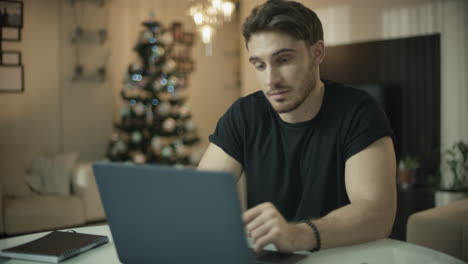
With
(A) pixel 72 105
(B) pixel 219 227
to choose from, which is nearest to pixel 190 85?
(A) pixel 72 105

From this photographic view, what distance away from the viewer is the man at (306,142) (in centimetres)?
113

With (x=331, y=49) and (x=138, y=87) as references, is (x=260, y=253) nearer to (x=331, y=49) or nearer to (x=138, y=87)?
(x=331, y=49)

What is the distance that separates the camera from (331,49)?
15.8 ft

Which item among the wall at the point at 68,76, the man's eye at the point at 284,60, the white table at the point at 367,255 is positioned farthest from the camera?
the wall at the point at 68,76

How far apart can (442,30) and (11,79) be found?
157 inches

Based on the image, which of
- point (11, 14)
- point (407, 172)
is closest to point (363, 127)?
point (407, 172)

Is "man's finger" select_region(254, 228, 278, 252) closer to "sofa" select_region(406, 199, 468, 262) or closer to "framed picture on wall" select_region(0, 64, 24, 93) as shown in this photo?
"sofa" select_region(406, 199, 468, 262)

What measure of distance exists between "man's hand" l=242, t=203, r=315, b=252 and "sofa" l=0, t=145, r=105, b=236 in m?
3.39

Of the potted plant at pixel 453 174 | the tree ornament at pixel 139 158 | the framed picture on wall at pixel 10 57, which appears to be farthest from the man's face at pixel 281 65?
the framed picture on wall at pixel 10 57

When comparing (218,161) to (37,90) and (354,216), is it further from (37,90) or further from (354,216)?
(37,90)

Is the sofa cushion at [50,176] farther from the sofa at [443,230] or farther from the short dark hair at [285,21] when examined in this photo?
the short dark hair at [285,21]

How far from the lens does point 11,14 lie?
4.96 meters

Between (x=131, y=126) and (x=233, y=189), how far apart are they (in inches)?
189

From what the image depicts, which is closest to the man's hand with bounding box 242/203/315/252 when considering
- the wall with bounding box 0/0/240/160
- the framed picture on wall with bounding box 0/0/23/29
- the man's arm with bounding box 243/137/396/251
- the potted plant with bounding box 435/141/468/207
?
the man's arm with bounding box 243/137/396/251
